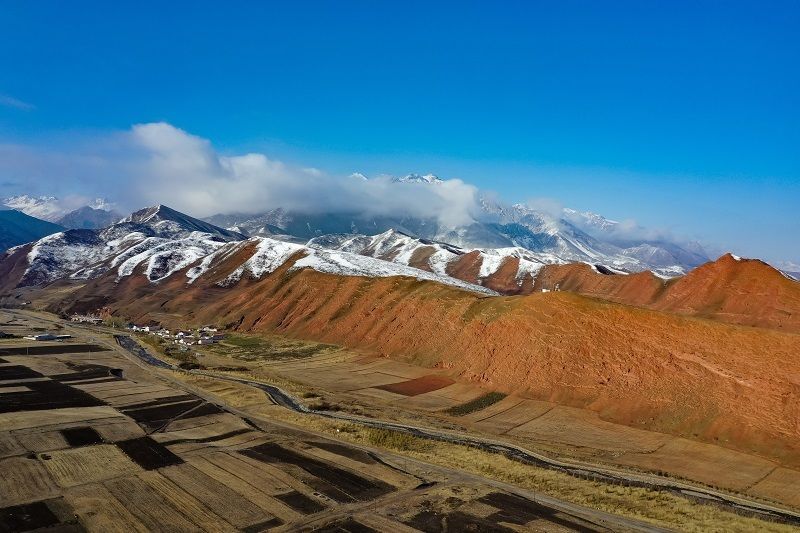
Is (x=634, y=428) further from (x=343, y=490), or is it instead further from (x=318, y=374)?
(x=318, y=374)

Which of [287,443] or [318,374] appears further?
[318,374]

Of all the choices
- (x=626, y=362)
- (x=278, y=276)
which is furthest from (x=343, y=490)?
(x=278, y=276)

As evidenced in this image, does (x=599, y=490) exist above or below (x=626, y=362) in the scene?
below

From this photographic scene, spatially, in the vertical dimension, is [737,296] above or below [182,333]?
above

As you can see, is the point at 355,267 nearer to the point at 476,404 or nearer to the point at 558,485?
the point at 476,404

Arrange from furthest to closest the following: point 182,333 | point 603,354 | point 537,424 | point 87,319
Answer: point 87,319 < point 182,333 < point 603,354 < point 537,424

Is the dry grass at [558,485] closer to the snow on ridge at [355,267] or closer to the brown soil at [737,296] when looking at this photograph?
the brown soil at [737,296]

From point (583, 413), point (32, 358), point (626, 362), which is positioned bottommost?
point (32, 358)

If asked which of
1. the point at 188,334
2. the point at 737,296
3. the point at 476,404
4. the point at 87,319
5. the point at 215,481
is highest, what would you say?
the point at 737,296

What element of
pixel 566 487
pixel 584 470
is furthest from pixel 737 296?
pixel 566 487
